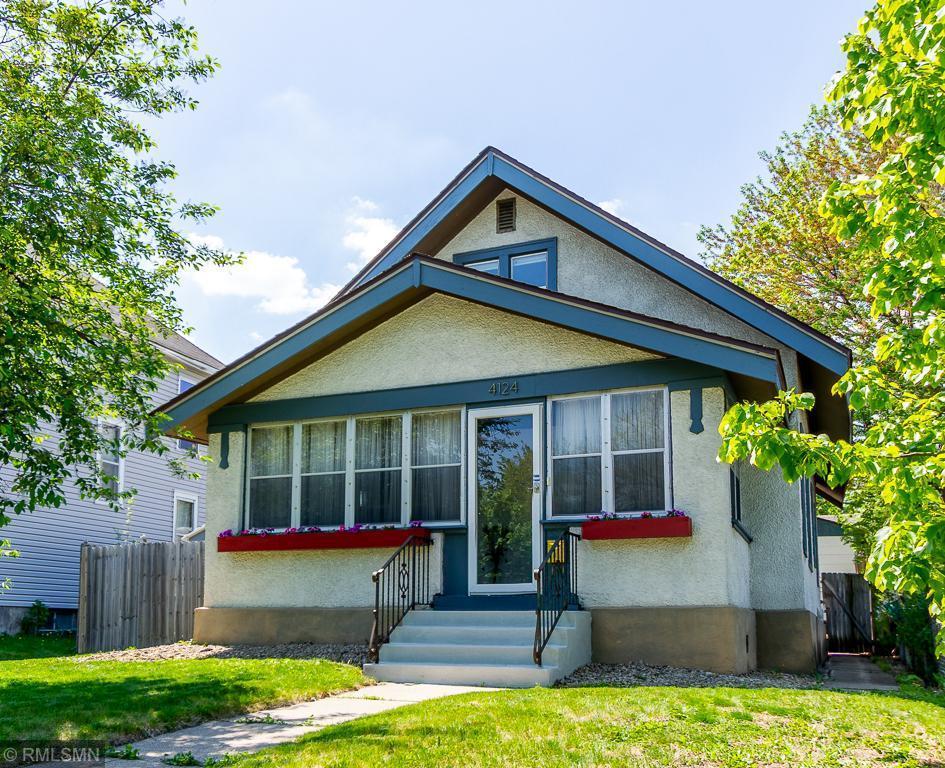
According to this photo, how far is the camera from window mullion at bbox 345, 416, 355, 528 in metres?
12.7

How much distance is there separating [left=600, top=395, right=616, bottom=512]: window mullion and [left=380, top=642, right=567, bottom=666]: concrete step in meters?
1.97

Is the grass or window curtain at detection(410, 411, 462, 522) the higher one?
window curtain at detection(410, 411, 462, 522)

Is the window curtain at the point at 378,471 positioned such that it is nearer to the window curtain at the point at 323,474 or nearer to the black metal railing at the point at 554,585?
the window curtain at the point at 323,474

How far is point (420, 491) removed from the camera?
1236 cm

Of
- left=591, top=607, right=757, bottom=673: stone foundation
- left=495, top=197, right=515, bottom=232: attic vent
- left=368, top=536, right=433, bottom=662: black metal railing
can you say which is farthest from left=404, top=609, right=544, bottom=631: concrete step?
left=495, top=197, right=515, bottom=232: attic vent

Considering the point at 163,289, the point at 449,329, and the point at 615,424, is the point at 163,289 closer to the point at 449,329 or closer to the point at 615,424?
the point at 449,329

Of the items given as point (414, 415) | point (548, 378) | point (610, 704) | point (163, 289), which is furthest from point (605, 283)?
point (610, 704)

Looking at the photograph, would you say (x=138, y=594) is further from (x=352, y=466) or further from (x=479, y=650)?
(x=479, y=650)

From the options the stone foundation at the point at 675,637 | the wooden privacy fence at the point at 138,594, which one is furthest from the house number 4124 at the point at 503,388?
the wooden privacy fence at the point at 138,594

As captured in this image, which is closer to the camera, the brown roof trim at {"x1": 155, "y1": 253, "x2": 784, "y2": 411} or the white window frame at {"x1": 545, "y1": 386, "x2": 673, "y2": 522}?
the brown roof trim at {"x1": 155, "y1": 253, "x2": 784, "y2": 411}

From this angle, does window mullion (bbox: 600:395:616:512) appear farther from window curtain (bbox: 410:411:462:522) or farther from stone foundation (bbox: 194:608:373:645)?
stone foundation (bbox: 194:608:373:645)

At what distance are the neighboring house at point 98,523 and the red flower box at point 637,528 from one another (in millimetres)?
9807

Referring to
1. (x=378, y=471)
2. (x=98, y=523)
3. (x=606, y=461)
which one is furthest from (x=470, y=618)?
(x=98, y=523)

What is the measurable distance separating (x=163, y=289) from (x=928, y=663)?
36.3ft
